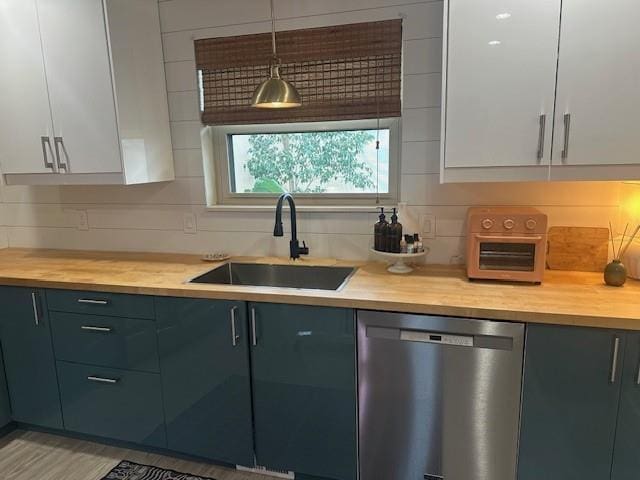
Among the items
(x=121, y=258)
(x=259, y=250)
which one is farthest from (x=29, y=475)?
(x=259, y=250)

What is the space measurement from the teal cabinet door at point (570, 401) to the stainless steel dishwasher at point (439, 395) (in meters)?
0.05

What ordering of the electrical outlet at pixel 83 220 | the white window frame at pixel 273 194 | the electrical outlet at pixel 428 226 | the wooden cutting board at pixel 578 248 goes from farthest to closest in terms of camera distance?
the electrical outlet at pixel 83 220, the white window frame at pixel 273 194, the electrical outlet at pixel 428 226, the wooden cutting board at pixel 578 248

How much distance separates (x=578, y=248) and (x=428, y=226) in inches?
26.1

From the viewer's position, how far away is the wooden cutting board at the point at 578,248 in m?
2.00

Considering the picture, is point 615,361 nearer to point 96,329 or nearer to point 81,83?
point 96,329

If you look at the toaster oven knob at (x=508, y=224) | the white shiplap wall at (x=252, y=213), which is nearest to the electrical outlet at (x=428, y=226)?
the white shiplap wall at (x=252, y=213)

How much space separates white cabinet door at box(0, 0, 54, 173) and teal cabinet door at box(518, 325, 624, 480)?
2415 mm

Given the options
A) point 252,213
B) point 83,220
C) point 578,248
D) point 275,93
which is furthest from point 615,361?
point 83,220

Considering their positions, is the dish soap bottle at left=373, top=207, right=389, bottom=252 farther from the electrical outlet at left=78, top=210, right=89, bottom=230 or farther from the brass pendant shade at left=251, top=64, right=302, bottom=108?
the electrical outlet at left=78, top=210, right=89, bottom=230

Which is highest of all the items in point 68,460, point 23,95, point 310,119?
point 23,95

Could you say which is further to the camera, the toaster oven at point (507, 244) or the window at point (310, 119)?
the window at point (310, 119)

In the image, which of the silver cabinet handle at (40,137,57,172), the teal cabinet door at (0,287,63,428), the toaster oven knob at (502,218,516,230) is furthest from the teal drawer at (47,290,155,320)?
the toaster oven knob at (502,218,516,230)

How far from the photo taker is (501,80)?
5.64ft

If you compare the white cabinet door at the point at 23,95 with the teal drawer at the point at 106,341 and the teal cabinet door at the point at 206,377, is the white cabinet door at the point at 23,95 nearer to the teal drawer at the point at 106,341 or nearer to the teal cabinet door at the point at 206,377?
the teal drawer at the point at 106,341
